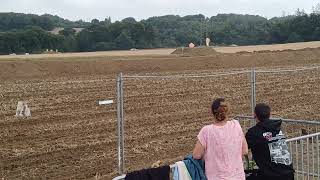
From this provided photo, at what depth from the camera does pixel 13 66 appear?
35062 mm

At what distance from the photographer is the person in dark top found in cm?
531

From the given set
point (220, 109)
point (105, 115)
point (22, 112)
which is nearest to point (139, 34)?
point (22, 112)

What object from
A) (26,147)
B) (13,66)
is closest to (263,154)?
(26,147)

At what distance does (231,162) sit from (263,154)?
0.62 metres

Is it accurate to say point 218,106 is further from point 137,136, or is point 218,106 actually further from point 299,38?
point 299,38

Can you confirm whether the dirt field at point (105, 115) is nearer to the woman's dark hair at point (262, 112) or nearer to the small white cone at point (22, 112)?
the small white cone at point (22, 112)

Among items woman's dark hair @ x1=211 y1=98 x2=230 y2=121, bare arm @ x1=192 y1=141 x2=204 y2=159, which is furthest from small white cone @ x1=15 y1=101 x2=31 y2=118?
woman's dark hair @ x1=211 y1=98 x2=230 y2=121

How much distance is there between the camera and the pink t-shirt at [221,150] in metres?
4.82

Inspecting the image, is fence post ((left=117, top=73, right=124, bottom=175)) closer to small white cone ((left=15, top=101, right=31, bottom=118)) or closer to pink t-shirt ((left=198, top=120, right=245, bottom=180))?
pink t-shirt ((left=198, top=120, right=245, bottom=180))

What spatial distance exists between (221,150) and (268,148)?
0.71m

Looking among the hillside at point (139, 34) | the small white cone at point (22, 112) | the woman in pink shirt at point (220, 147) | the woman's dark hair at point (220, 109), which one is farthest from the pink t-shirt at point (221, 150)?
the hillside at point (139, 34)

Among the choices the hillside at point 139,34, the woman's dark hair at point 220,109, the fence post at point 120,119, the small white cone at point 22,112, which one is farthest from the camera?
A: the hillside at point 139,34

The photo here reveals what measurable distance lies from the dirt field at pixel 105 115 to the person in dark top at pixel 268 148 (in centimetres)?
543

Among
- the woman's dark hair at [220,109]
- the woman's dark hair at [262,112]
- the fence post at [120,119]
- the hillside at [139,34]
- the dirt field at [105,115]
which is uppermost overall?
the hillside at [139,34]
